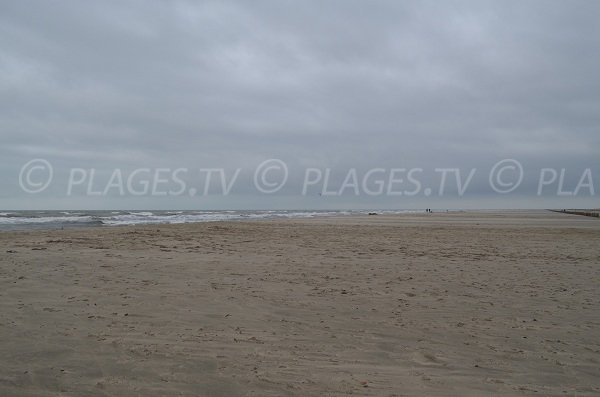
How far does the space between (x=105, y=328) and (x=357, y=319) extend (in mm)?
3696

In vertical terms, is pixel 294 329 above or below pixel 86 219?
above

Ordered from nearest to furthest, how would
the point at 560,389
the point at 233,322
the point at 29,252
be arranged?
the point at 560,389, the point at 233,322, the point at 29,252

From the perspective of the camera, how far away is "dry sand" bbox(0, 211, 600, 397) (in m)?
4.28

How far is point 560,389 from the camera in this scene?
4.21m

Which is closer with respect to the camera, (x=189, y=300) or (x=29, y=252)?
(x=189, y=300)

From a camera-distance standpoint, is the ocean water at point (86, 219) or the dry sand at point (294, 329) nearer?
the dry sand at point (294, 329)

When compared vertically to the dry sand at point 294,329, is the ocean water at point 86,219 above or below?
below

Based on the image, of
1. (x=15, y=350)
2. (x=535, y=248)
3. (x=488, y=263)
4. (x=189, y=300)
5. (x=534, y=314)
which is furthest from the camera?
(x=535, y=248)

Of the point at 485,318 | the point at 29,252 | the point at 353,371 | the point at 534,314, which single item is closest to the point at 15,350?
the point at 353,371

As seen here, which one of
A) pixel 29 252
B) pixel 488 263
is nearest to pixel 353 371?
pixel 488 263

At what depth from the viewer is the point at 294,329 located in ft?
19.7

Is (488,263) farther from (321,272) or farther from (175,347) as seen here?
(175,347)

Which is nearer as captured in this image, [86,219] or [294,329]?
[294,329]

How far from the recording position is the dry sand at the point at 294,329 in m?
4.28
